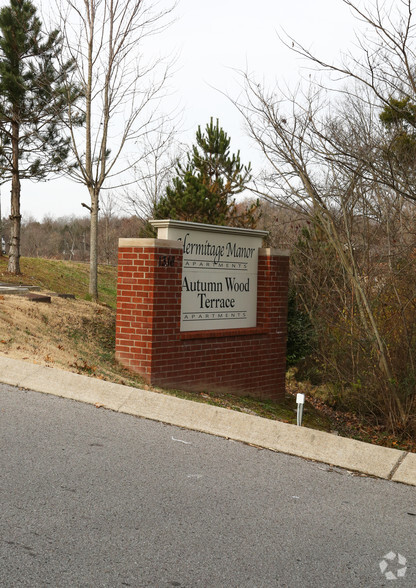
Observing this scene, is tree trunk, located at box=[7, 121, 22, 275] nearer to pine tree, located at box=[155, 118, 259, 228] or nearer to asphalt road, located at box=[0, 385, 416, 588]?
pine tree, located at box=[155, 118, 259, 228]

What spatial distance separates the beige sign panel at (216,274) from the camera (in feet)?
29.2

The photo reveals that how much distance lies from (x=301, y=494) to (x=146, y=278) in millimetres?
4270

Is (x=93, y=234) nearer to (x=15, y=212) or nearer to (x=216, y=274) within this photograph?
(x=15, y=212)

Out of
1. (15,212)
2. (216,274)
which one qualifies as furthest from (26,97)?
(216,274)

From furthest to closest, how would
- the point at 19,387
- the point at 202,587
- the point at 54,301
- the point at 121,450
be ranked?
the point at 54,301 → the point at 19,387 → the point at 121,450 → the point at 202,587

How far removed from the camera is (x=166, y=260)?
8.45m

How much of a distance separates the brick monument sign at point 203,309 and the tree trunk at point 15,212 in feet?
35.4

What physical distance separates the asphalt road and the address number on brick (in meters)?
2.99

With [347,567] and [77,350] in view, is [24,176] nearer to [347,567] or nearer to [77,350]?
[77,350]

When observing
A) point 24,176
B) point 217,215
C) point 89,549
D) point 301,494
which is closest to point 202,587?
point 89,549

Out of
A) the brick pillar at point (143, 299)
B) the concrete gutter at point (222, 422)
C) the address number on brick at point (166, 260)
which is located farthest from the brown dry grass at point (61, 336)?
the address number on brick at point (166, 260)

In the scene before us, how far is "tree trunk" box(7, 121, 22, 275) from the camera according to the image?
1894 cm

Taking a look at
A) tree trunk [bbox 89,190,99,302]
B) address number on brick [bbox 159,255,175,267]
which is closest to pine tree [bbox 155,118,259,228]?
tree trunk [bbox 89,190,99,302]

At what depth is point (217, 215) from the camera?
18.7m
